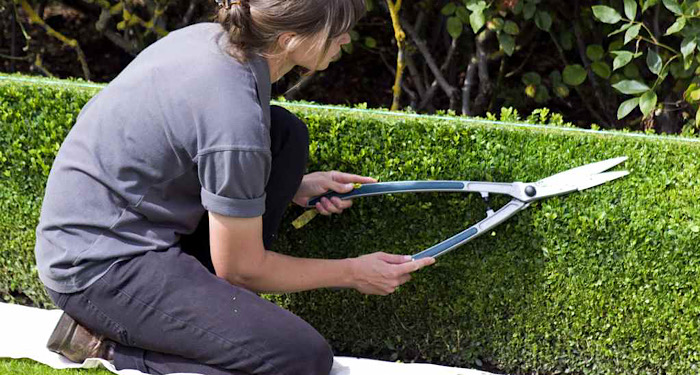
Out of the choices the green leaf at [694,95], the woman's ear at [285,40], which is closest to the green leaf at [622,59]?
the green leaf at [694,95]

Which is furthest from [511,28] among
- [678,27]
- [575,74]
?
[678,27]

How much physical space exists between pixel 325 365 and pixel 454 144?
83cm

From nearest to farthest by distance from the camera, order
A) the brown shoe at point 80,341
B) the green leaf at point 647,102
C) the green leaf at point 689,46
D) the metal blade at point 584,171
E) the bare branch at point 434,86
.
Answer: the brown shoe at point 80,341 < the metal blade at point 584,171 < the green leaf at point 689,46 < the green leaf at point 647,102 < the bare branch at point 434,86

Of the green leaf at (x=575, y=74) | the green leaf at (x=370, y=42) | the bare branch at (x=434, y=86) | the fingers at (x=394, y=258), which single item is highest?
the fingers at (x=394, y=258)

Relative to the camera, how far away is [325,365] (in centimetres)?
255

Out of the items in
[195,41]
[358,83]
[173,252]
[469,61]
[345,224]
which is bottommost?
[358,83]

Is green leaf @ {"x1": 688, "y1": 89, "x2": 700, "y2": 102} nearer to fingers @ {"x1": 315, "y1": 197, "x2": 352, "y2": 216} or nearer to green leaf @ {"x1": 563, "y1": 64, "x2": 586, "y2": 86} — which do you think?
green leaf @ {"x1": 563, "y1": 64, "x2": 586, "y2": 86}

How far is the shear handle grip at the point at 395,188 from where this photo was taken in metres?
2.82

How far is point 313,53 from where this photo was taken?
240 centimetres

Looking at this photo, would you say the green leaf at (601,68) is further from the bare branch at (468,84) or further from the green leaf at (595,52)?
the bare branch at (468,84)

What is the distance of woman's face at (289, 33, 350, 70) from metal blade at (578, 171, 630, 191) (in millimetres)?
849

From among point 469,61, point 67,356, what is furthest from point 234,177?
point 469,61

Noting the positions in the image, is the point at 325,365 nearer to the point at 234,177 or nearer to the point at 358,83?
the point at 234,177

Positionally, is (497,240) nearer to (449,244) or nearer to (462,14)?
(449,244)
